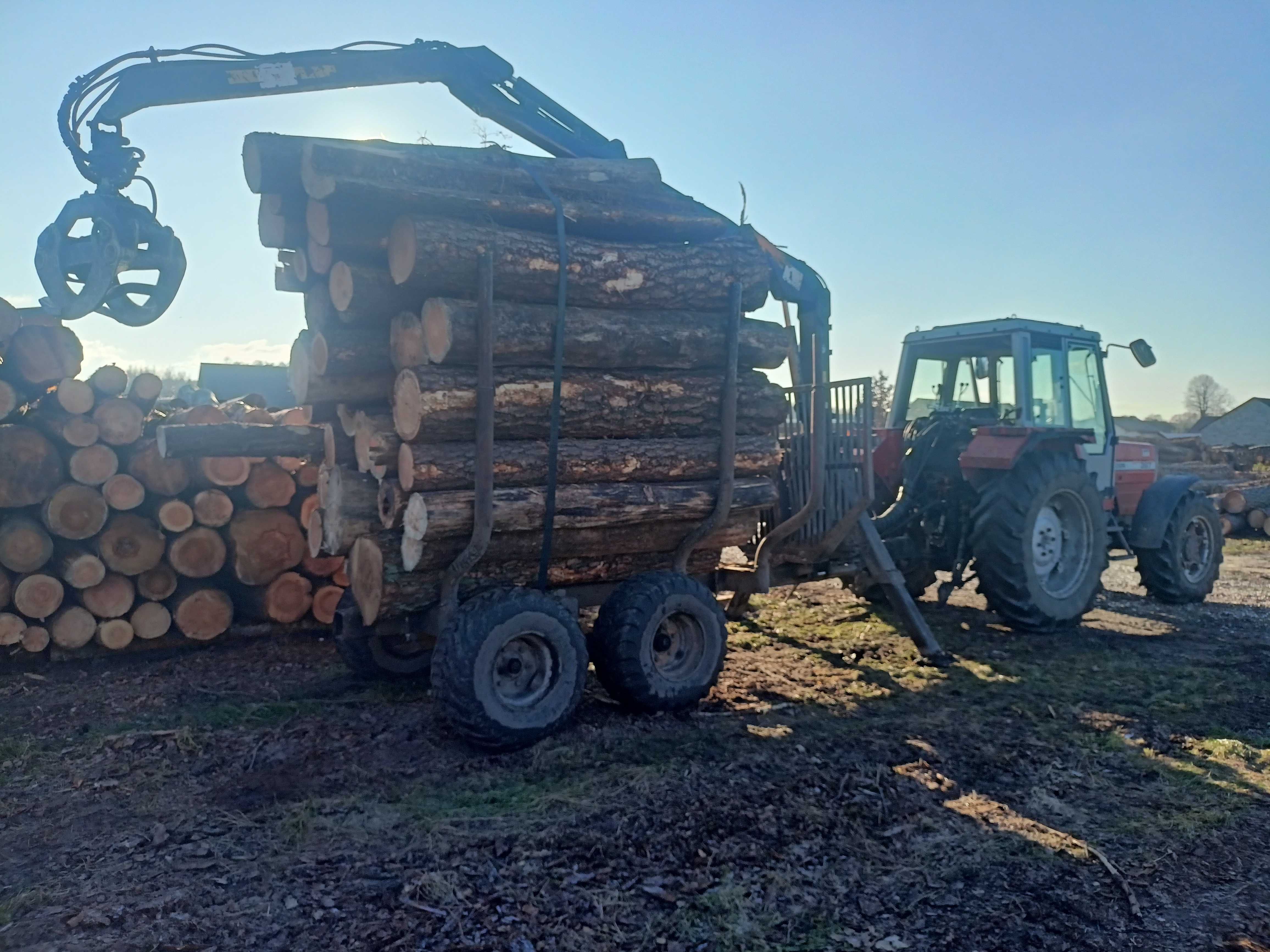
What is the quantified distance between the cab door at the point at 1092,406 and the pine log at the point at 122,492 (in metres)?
7.62

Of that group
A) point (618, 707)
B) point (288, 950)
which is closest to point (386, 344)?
point (618, 707)

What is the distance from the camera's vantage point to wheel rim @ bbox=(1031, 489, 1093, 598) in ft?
26.0

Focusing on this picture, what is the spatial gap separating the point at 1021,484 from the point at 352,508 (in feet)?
16.7

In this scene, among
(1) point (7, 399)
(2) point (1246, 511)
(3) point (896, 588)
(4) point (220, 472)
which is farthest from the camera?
Result: (2) point (1246, 511)

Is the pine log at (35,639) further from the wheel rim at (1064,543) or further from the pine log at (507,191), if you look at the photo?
the wheel rim at (1064,543)

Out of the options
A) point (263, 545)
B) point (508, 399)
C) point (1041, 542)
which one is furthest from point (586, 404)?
point (1041, 542)

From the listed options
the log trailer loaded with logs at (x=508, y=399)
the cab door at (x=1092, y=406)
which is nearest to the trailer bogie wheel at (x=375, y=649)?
the log trailer loaded with logs at (x=508, y=399)

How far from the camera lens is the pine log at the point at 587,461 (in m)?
4.84

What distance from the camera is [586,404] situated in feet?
17.1

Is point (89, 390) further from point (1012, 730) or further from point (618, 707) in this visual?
point (1012, 730)

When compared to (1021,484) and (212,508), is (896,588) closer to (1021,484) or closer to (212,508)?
(1021,484)

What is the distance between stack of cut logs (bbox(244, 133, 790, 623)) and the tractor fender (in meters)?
4.94

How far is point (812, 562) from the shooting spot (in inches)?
264

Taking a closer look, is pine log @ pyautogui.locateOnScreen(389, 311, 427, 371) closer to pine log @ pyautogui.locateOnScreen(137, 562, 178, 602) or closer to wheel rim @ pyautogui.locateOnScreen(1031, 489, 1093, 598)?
pine log @ pyautogui.locateOnScreen(137, 562, 178, 602)
